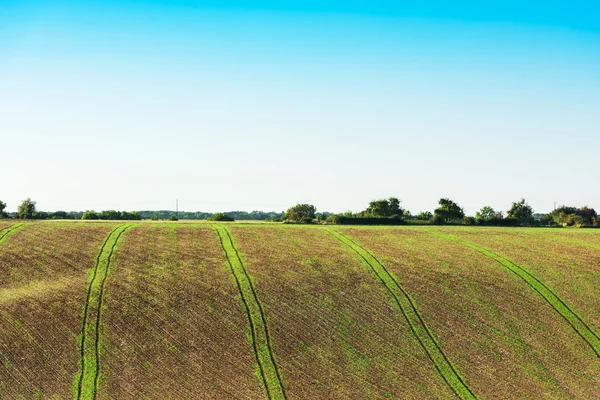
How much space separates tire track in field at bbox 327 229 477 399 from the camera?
131 ft

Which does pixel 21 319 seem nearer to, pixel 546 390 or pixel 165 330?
pixel 165 330

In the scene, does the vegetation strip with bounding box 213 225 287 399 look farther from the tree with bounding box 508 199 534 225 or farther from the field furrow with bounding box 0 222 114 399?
the tree with bounding box 508 199 534 225

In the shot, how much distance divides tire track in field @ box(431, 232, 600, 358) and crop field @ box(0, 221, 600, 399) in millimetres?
173

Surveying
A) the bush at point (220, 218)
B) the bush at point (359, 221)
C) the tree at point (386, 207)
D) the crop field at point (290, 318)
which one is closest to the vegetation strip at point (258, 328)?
the crop field at point (290, 318)

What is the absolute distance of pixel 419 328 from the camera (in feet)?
152

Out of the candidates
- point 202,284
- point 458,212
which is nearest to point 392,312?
point 202,284

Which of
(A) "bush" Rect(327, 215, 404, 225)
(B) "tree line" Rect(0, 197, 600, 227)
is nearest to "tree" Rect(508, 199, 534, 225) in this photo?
(B) "tree line" Rect(0, 197, 600, 227)

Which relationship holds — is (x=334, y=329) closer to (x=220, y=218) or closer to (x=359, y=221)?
(x=359, y=221)

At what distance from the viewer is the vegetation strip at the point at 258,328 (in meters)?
38.7

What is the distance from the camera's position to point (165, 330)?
4453cm

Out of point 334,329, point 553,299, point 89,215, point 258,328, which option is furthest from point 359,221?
point 89,215

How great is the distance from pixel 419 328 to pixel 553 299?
12472mm

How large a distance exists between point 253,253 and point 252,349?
16713 mm

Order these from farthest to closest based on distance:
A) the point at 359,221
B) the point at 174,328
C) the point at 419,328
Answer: the point at 359,221 → the point at 419,328 → the point at 174,328
